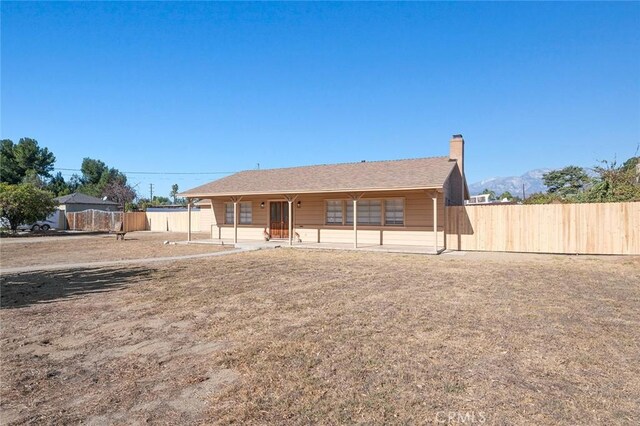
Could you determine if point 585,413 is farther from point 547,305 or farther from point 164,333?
point 164,333

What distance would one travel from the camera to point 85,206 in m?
44.2

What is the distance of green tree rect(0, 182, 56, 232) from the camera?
1091 inches

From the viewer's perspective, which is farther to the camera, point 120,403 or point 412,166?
point 412,166

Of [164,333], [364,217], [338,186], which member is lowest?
[164,333]

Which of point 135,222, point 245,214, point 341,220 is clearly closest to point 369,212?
point 341,220

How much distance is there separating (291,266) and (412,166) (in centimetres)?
949

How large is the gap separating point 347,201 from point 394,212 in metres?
2.32

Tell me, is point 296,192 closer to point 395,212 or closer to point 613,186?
point 395,212

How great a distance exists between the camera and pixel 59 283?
9.34 m

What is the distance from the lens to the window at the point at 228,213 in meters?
22.2

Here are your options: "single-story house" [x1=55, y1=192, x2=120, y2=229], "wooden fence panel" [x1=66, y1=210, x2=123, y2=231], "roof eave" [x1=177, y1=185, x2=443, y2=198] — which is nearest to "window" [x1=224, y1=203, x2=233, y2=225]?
"roof eave" [x1=177, y1=185, x2=443, y2=198]

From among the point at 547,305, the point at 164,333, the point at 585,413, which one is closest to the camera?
the point at 585,413

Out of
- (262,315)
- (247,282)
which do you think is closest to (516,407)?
(262,315)

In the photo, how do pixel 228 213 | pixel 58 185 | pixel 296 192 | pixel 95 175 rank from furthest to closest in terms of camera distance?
1. pixel 95 175
2. pixel 58 185
3. pixel 228 213
4. pixel 296 192
